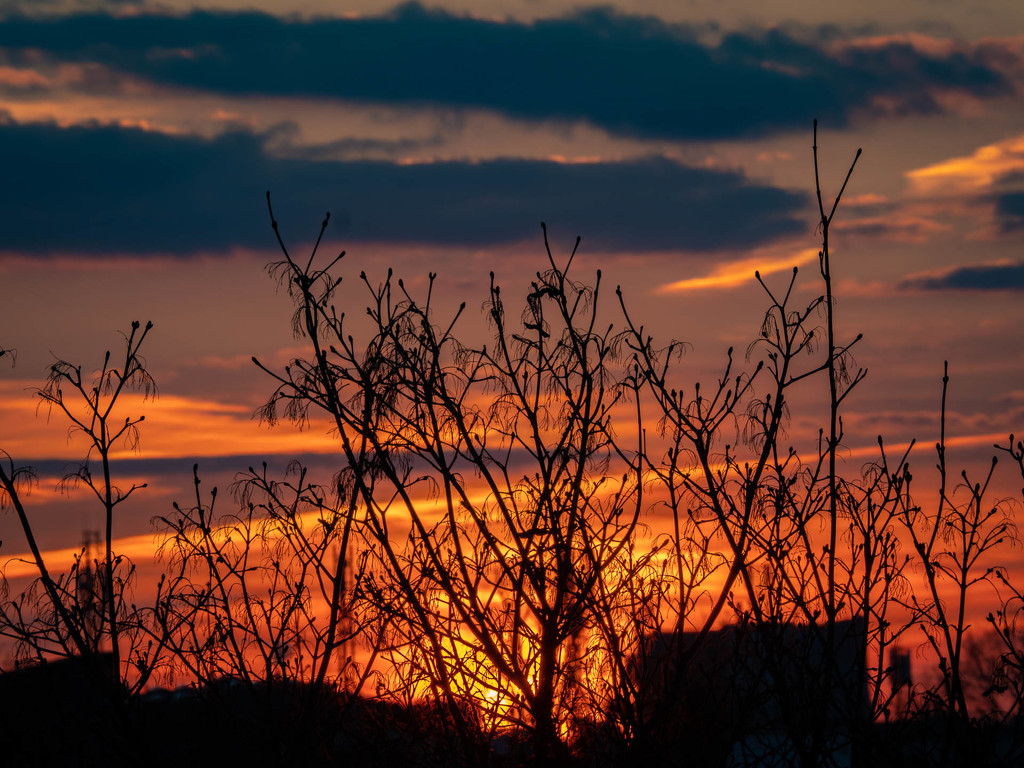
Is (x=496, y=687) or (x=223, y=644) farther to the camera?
(x=223, y=644)

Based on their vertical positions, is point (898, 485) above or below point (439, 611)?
above

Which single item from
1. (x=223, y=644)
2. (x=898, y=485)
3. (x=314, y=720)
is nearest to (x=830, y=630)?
(x=898, y=485)

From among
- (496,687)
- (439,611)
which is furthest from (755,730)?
(439,611)

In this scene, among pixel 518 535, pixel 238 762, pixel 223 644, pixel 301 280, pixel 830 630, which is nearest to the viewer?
pixel 830 630

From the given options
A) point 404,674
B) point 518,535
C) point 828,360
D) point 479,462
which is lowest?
point 404,674

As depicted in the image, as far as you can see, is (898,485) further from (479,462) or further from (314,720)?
(314,720)

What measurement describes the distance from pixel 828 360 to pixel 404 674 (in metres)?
4.33

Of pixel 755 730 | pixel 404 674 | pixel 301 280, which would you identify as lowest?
pixel 755 730

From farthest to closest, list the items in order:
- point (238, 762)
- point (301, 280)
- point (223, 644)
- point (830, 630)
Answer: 1. point (238, 762)
2. point (223, 644)
3. point (301, 280)
4. point (830, 630)

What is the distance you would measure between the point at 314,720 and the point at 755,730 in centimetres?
371

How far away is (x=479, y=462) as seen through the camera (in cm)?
846

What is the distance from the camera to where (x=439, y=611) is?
28.3 feet

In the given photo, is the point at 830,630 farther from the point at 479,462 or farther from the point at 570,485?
the point at 479,462

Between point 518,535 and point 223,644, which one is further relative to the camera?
point 223,644
